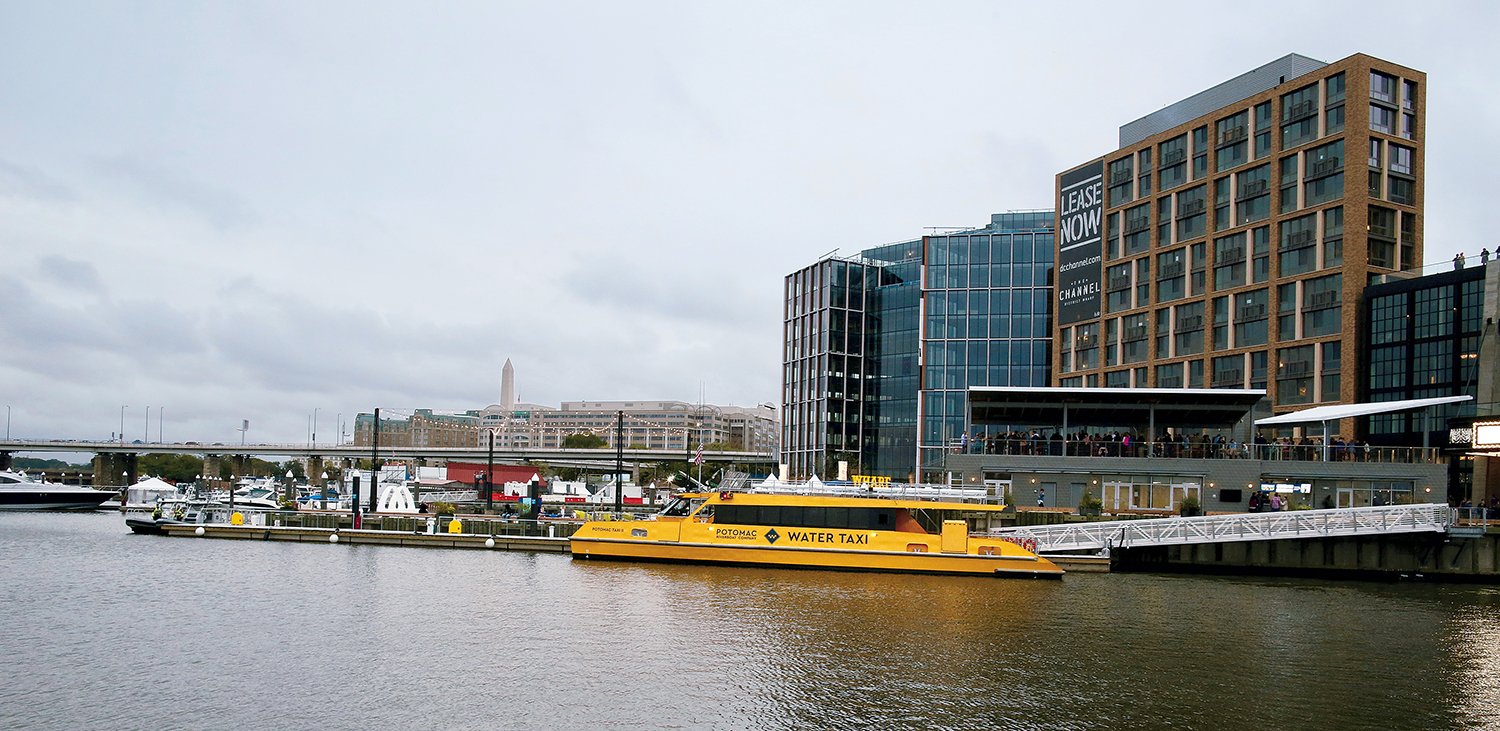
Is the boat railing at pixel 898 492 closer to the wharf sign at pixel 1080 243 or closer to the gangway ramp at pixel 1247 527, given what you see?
the gangway ramp at pixel 1247 527

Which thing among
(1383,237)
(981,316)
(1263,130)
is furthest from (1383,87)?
(981,316)

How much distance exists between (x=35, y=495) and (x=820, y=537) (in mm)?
79345

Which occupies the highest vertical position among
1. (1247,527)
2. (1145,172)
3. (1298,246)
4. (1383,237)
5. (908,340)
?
(1145,172)

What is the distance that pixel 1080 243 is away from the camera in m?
105

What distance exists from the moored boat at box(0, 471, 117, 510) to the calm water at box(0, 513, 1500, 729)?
192 feet

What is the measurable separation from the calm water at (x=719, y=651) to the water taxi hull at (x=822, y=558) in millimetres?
921

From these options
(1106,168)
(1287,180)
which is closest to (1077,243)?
(1106,168)

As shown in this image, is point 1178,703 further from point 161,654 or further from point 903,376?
point 903,376

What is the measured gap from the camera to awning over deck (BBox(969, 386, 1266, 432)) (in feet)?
198

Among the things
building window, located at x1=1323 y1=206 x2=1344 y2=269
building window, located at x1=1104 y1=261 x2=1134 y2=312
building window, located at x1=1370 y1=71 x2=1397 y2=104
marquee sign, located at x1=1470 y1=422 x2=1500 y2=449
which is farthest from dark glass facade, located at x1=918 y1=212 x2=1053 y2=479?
marquee sign, located at x1=1470 y1=422 x2=1500 y2=449

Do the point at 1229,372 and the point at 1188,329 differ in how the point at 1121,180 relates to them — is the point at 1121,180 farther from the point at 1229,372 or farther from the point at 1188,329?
the point at 1229,372

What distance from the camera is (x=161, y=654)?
2558cm

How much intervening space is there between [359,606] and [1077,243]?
8562 cm

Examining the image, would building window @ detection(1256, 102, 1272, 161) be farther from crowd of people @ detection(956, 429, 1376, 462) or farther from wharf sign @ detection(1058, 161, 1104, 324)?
crowd of people @ detection(956, 429, 1376, 462)
